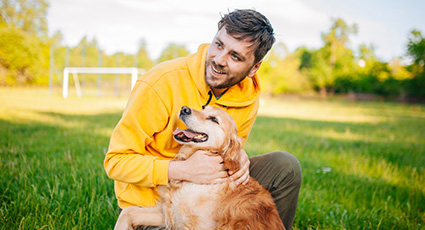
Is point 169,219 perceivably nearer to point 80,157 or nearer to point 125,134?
point 125,134

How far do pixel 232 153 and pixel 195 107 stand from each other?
0.53 m

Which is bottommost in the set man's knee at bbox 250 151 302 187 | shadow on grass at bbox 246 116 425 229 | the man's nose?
shadow on grass at bbox 246 116 425 229

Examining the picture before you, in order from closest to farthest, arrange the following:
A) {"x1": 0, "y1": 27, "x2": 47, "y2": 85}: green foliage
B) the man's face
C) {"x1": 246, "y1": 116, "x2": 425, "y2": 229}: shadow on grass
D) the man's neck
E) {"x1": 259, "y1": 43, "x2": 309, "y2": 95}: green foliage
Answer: the man's face → the man's neck → {"x1": 246, "y1": 116, "x2": 425, "y2": 229}: shadow on grass → {"x1": 0, "y1": 27, "x2": 47, "y2": 85}: green foliage → {"x1": 259, "y1": 43, "x2": 309, "y2": 95}: green foliage

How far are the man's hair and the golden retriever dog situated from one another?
2.21 ft

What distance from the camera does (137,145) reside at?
2043 mm

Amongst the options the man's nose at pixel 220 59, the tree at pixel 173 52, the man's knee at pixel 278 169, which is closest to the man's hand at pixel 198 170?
the man's knee at pixel 278 169

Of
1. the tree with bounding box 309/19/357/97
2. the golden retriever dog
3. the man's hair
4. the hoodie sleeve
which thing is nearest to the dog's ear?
the golden retriever dog

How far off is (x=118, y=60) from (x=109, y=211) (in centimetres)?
2381

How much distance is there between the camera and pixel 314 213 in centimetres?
283

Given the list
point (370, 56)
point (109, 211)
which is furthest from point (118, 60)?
point (370, 56)

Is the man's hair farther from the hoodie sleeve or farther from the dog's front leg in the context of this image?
the dog's front leg

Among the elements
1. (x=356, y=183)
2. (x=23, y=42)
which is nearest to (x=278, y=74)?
(x=23, y=42)

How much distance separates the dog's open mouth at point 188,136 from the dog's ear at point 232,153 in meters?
0.21

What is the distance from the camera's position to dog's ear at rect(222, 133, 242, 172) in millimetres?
2229
